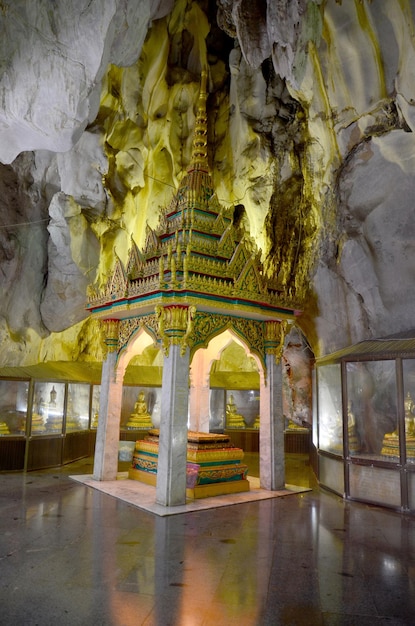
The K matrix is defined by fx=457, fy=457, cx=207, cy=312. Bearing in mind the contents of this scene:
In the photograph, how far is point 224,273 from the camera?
8289 millimetres

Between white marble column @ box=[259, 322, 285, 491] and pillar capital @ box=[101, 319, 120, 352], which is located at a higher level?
pillar capital @ box=[101, 319, 120, 352]

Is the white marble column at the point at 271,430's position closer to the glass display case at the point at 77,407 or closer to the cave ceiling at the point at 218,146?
the cave ceiling at the point at 218,146

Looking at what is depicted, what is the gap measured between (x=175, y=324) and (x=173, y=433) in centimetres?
A: 180

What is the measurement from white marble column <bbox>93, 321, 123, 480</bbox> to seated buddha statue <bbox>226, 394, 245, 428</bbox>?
682cm

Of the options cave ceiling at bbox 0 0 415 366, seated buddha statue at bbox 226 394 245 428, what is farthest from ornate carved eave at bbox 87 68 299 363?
seated buddha statue at bbox 226 394 245 428

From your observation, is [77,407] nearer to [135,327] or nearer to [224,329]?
[135,327]

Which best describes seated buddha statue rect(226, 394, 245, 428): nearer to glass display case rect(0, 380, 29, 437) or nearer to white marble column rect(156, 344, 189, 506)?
glass display case rect(0, 380, 29, 437)

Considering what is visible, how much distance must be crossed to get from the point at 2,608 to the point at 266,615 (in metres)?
2.08

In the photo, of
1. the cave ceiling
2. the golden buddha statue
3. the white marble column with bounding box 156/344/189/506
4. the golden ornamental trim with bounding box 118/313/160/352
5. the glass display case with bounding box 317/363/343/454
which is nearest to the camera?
the white marble column with bounding box 156/344/189/506

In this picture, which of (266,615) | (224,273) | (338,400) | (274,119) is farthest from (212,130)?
(266,615)

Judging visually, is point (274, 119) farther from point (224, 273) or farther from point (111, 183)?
point (224, 273)

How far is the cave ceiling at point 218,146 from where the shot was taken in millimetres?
7680

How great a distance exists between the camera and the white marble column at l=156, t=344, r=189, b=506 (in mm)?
7309

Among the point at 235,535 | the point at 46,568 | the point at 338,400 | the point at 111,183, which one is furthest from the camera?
the point at 111,183
